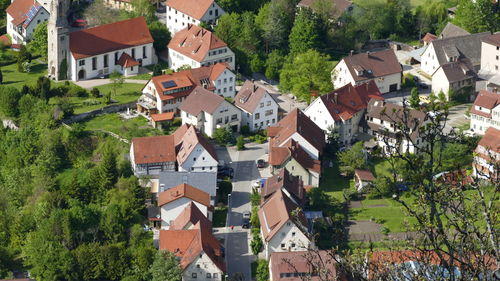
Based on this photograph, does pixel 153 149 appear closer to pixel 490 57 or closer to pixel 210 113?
pixel 210 113

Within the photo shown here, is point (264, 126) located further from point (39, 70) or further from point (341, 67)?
point (39, 70)

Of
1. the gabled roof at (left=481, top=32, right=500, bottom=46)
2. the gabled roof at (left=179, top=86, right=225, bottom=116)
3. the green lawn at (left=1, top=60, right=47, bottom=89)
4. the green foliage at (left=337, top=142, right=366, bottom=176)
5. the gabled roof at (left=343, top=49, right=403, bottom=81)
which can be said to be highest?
the gabled roof at (left=481, top=32, right=500, bottom=46)

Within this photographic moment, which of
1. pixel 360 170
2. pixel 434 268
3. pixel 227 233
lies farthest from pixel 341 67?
pixel 434 268

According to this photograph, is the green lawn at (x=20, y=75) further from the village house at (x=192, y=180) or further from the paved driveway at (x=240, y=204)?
the village house at (x=192, y=180)

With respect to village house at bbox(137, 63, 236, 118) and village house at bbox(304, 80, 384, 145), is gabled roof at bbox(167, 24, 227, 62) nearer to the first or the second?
village house at bbox(137, 63, 236, 118)

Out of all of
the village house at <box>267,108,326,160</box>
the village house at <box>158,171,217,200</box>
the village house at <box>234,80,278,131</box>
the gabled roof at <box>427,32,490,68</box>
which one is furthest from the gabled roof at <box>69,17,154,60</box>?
the gabled roof at <box>427,32,490,68</box>

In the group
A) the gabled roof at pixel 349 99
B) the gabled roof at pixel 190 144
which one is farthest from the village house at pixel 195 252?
the gabled roof at pixel 349 99

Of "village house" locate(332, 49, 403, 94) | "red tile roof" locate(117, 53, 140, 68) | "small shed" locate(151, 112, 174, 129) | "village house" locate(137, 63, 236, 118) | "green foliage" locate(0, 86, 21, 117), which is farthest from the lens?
"red tile roof" locate(117, 53, 140, 68)
